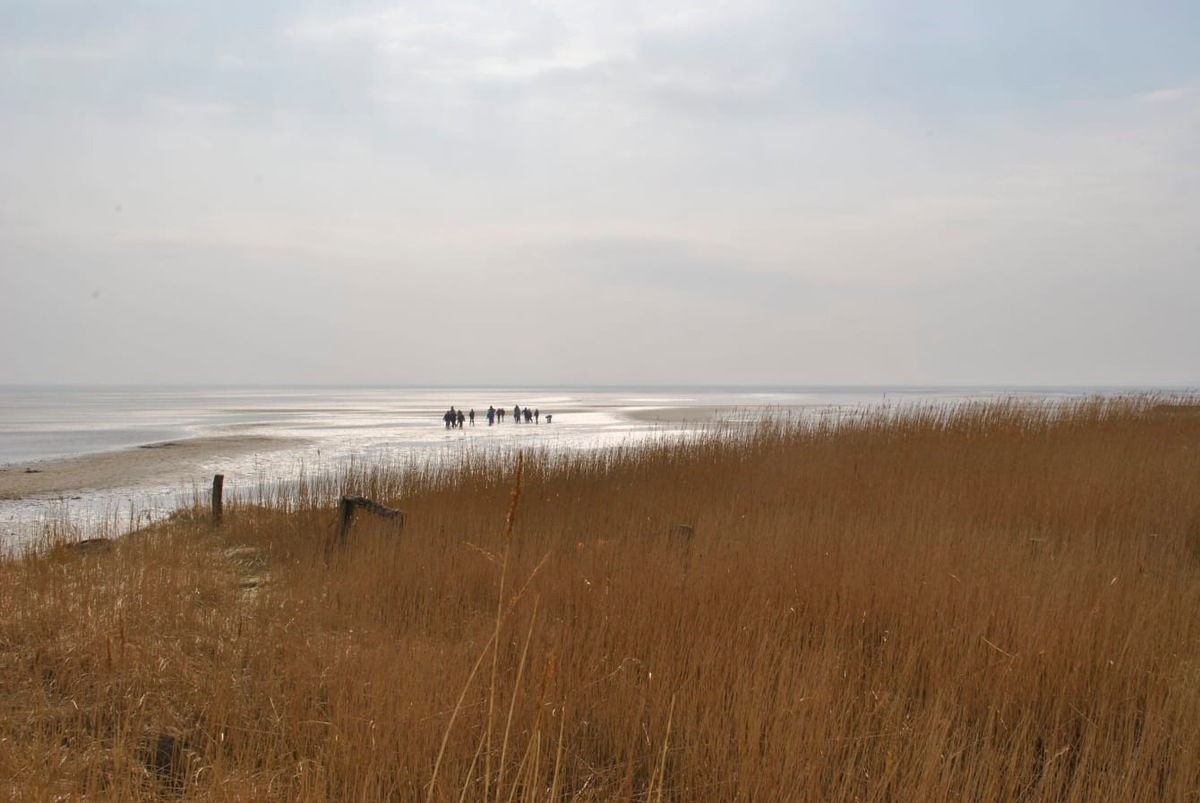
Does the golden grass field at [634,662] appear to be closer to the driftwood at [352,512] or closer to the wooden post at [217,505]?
the driftwood at [352,512]

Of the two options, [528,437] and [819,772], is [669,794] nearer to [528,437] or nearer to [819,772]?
[819,772]

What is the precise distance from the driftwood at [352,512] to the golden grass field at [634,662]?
0.20 m

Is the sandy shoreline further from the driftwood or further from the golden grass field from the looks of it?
the driftwood

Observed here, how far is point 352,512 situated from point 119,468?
14837mm

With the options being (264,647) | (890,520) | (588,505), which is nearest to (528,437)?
(588,505)

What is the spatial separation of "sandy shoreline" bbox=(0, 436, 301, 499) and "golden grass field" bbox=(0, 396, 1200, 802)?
410 inches

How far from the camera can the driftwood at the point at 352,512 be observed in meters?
7.85

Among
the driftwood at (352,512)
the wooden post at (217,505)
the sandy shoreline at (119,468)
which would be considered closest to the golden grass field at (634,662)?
the driftwood at (352,512)

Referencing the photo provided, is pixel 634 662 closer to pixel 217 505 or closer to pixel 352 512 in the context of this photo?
pixel 352 512

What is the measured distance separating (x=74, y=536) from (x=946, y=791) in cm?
869

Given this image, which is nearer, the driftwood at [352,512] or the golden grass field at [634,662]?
the golden grass field at [634,662]

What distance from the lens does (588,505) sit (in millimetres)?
9289

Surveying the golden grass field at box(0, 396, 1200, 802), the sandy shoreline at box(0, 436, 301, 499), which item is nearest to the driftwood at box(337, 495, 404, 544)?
the golden grass field at box(0, 396, 1200, 802)

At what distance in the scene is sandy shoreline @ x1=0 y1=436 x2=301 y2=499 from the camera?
16.1 m
